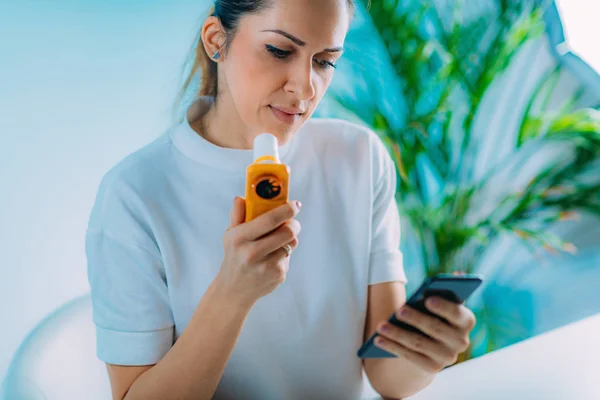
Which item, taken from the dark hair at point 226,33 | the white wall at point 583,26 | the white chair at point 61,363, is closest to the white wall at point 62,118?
the white chair at point 61,363

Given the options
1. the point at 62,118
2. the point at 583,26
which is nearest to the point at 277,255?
the point at 62,118

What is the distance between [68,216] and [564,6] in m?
1.52

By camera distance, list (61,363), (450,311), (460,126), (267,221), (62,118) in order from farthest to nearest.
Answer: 1. (460,126)
2. (62,118)
3. (61,363)
4. (450,311)
5. (267,221)

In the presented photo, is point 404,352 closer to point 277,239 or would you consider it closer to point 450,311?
point 450,311

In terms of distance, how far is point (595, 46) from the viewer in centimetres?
187

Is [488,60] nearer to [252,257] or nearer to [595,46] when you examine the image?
[595,46]

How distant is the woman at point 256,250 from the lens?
2.27 feet

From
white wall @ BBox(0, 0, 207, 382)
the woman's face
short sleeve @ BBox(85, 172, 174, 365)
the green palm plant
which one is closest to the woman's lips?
the woman's face

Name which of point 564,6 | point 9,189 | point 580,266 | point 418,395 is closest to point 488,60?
point 564,6

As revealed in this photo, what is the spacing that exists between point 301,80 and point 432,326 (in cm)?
31

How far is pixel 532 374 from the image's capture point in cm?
96

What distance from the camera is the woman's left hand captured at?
69 cm

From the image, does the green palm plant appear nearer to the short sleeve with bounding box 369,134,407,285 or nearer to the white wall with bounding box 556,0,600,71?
the white wall with bounding box 556,0,600,71

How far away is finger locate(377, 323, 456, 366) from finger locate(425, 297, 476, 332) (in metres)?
0.04
